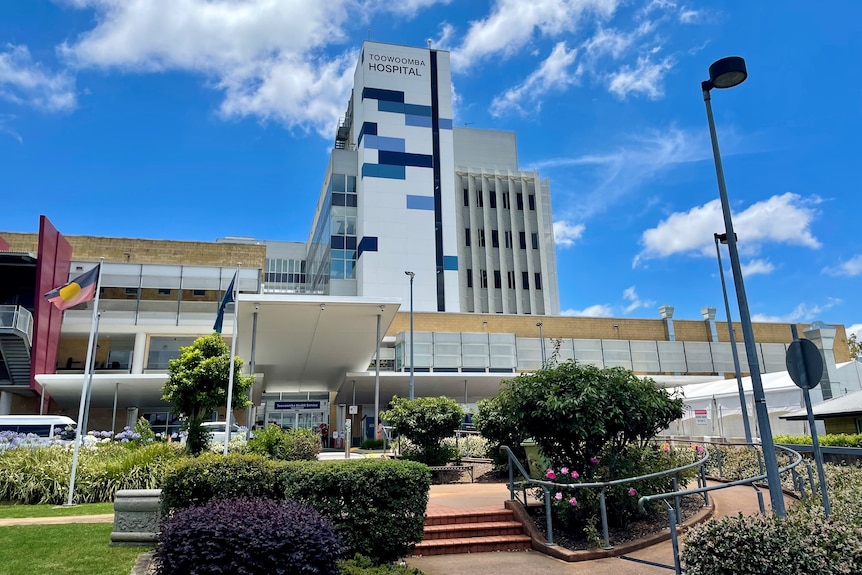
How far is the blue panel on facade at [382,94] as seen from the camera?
5641cm

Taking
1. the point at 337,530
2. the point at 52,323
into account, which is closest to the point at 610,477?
the point at 337,530

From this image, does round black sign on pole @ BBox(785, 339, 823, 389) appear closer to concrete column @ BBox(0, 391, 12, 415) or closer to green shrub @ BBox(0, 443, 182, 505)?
green shrub @ BBox(0, 443, 182, 505)

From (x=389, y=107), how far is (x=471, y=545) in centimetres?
5277

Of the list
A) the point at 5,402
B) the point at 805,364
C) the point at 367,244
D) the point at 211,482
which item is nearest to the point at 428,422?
the point at 211,482

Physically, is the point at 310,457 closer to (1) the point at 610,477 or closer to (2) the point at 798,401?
(1) the point at 610,477

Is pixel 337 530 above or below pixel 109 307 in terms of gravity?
below

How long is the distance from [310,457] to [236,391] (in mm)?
2772

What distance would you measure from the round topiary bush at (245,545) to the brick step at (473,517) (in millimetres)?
3418

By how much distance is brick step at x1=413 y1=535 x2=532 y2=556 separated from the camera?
864 centimetres

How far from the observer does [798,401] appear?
20469mm

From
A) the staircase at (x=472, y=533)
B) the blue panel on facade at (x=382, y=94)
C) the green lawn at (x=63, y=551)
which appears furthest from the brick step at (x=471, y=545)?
the blue panel on facade at (x=382, y=94)

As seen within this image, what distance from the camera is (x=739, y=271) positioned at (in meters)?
7.63

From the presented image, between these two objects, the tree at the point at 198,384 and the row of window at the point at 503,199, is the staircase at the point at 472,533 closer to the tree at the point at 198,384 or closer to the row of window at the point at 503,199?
the tree at the point at 198,384

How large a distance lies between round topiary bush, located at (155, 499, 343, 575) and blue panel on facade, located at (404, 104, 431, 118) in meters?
55.0
